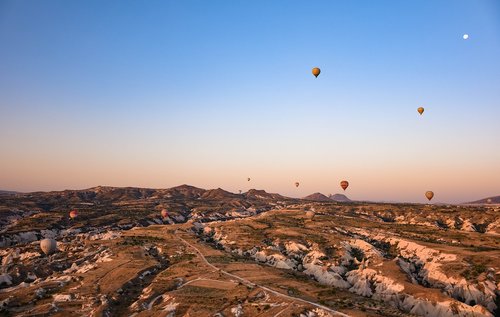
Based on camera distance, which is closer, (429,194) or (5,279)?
(5,279)

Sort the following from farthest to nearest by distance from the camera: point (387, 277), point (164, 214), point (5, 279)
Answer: point (164, 214)
point (5, 279)
point (387, 277)

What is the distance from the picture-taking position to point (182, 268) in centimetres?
8319

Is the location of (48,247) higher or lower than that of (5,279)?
higher

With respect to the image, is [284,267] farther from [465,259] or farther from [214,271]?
[465,259]

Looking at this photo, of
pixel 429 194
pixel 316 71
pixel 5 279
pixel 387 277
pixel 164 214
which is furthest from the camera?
pixel 164 214

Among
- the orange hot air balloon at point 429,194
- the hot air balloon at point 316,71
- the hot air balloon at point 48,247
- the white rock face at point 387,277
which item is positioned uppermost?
the hot air balloon at point 316,71

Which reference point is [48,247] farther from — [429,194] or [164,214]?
[429,194]

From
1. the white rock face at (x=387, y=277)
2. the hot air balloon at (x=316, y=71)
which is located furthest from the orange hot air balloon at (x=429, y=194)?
the hot air balloon at (x=316, y=71)

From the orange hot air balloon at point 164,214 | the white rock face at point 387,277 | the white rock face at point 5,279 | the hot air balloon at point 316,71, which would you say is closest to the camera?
the white rock face at point 387,277

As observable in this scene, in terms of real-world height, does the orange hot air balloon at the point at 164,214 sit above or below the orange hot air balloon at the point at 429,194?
below

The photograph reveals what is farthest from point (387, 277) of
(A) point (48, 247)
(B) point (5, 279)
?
(A) point (48, 247)

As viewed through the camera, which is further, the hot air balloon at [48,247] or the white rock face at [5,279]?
the hot air balloon at [48,247]

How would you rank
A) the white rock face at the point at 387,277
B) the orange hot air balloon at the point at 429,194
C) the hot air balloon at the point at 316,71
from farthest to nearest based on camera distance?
Result: the orange hot air balloon at the point at 429,194 < the hot air balloon at the point at 316,71 < the white rock face at the point at 387,277

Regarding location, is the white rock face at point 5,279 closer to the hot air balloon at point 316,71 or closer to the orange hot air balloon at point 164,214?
the hot air balloon at point 316,71
